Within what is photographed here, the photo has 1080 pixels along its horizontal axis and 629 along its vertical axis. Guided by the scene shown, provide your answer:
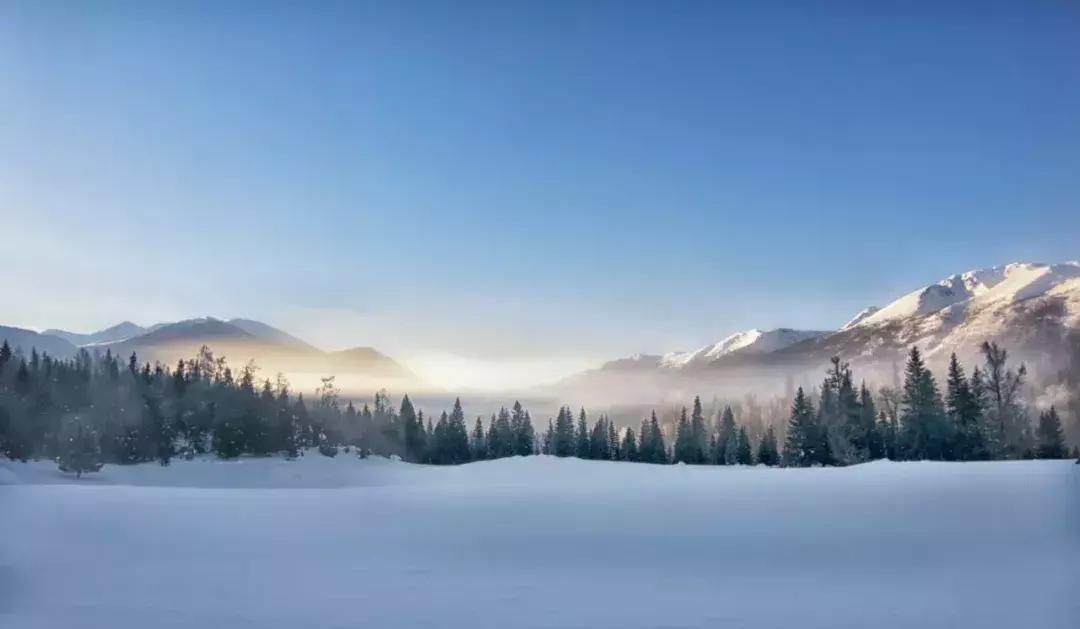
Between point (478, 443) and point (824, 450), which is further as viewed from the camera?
point (478, 443)

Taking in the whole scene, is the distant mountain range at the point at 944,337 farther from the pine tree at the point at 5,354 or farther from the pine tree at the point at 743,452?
the pine tree at the point at 5,354

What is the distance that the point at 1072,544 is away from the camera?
825 centimetres

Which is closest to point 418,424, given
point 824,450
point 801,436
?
point 801,436

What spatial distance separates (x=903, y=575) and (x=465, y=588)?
4603 mm

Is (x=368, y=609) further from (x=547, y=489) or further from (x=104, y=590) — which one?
(x=547, y=489)

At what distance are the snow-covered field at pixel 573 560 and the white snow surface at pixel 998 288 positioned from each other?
5086 cm

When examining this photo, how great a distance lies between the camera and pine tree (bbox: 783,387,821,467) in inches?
1553

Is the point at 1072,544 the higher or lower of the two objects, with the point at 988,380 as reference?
lower

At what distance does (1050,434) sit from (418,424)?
153ft

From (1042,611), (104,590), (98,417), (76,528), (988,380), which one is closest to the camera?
(1042,611)

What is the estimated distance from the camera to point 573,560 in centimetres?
828

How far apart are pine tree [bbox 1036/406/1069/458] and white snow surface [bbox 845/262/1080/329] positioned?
65.5 ft

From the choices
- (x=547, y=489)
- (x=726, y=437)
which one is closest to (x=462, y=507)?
(x=547, y=489)

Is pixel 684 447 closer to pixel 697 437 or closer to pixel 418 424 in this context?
pixel 697 437
